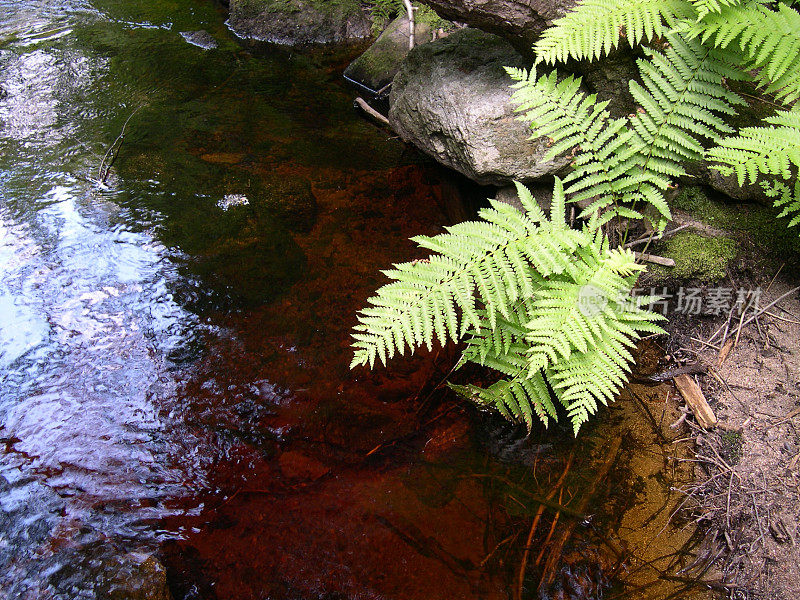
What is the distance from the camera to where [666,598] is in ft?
7.60

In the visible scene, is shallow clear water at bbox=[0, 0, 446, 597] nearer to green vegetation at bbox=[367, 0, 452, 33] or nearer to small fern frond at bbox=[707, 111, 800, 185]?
green vegetation at bbox=[367, 0, 452, 33]

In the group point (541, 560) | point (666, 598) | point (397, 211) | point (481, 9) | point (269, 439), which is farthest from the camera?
point (397, 211)

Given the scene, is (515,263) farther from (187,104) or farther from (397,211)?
(187,104)

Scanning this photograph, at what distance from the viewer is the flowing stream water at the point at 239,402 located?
2.48 metres

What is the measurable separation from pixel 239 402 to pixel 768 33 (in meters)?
3.59

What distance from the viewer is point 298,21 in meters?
7.71

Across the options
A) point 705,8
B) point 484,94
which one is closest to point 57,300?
point 484,94

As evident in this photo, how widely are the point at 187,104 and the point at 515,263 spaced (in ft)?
15.1

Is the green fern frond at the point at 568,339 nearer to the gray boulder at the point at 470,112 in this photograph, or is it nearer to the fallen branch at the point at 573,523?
the fallen branch at the point at 573,523

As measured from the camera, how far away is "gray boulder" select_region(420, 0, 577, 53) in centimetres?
343

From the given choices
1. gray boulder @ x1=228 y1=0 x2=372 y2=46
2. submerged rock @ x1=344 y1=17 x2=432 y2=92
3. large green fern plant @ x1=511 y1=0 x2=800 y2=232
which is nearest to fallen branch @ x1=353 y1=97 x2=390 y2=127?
submerged rock @ x1=344 y1=17 x2=432 y2=92

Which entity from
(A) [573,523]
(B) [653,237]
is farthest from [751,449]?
(B) [653,237]

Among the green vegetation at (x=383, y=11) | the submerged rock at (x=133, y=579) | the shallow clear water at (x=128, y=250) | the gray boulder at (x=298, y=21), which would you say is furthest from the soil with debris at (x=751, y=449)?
the gray boulder at (x=298, y=21)

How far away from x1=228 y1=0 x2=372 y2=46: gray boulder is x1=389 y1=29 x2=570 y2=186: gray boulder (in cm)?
389
